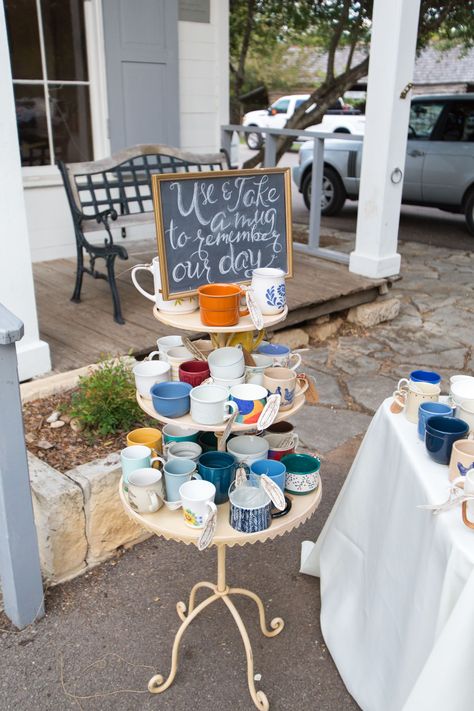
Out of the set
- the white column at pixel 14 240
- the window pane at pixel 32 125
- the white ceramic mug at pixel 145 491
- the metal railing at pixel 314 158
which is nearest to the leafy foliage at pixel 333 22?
the metal railing at pixel 314 158

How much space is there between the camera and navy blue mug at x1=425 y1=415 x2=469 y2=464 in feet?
5.66

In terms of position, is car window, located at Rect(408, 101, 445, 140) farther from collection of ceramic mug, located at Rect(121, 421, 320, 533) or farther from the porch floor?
collection of ceramic mug, located at Rect(121, 421, 320, 533)

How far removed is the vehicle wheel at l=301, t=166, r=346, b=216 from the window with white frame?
437cm

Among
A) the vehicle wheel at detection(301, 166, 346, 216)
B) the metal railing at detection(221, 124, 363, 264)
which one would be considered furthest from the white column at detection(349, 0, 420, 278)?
the vehicle wheel at detection(301, 166, 346, 216)

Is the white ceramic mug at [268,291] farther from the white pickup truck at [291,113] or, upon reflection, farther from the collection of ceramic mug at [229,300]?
the white pickup truck at [291,113]

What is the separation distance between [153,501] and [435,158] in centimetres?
751

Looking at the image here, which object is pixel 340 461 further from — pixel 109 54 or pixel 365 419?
pixel 109 54

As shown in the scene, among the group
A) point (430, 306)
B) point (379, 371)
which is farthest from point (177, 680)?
point (430, 306)

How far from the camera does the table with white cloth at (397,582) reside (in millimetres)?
1408

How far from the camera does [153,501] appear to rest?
72.7 inches

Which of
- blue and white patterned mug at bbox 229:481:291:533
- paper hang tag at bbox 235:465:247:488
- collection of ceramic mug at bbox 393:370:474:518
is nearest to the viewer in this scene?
collection of ceramic mug at bbox 393:370:474:518

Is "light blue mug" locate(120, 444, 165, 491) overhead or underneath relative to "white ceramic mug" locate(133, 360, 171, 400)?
underneath

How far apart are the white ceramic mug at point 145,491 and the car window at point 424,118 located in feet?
25.0

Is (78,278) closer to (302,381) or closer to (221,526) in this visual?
(302,381)
